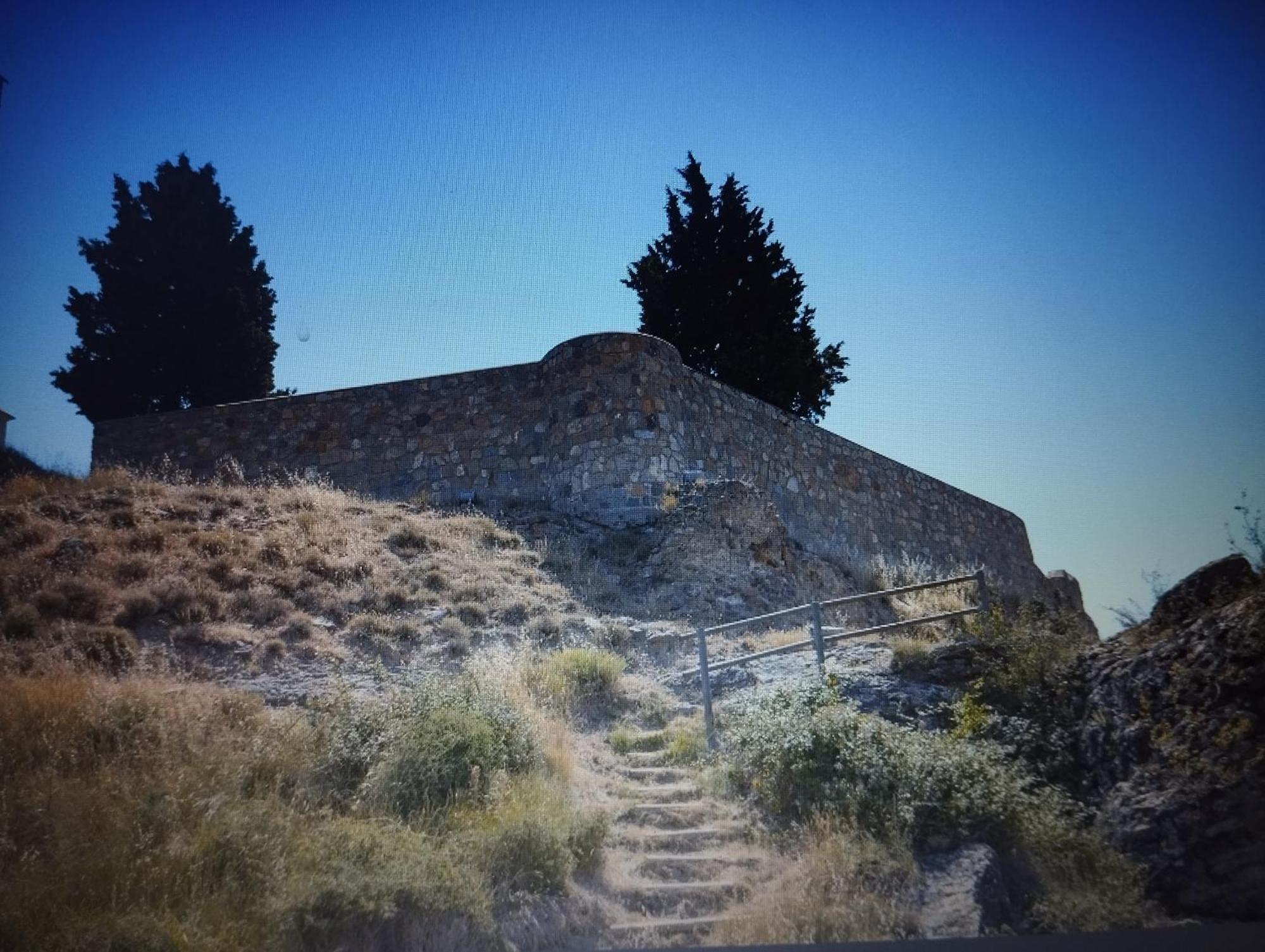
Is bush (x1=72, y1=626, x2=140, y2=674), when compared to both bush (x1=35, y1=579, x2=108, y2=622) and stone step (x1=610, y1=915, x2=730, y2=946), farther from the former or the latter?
stone step (x1=610, y1=915, x2=730, y2=946)

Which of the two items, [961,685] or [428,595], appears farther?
[428,595]

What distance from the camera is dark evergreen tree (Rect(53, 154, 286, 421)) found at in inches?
538

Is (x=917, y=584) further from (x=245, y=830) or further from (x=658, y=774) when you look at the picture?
(x=245, y=830)

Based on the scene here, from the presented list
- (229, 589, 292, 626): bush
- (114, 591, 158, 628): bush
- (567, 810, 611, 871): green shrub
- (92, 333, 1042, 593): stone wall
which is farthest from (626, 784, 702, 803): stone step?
(92, 333, 1042, 593): stone wall

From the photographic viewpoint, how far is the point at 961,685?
696 cm

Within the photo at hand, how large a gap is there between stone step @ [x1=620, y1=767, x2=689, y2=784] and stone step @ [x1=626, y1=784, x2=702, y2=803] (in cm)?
14

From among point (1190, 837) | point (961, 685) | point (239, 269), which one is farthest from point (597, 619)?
point (239, 269)

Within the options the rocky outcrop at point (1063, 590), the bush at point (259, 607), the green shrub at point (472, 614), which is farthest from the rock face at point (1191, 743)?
the rocky outcrop at point (1063, 590)

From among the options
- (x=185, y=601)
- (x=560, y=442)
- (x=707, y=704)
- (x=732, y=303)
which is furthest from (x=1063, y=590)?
(x=185, y=601)

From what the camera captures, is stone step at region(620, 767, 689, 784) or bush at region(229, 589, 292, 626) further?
bush at region(229, 589, 292, 626)

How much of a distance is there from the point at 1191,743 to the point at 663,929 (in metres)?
3.20

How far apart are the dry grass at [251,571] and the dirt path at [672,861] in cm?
296

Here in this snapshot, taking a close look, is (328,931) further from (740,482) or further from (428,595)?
(740,482)

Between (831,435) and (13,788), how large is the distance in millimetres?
12327
